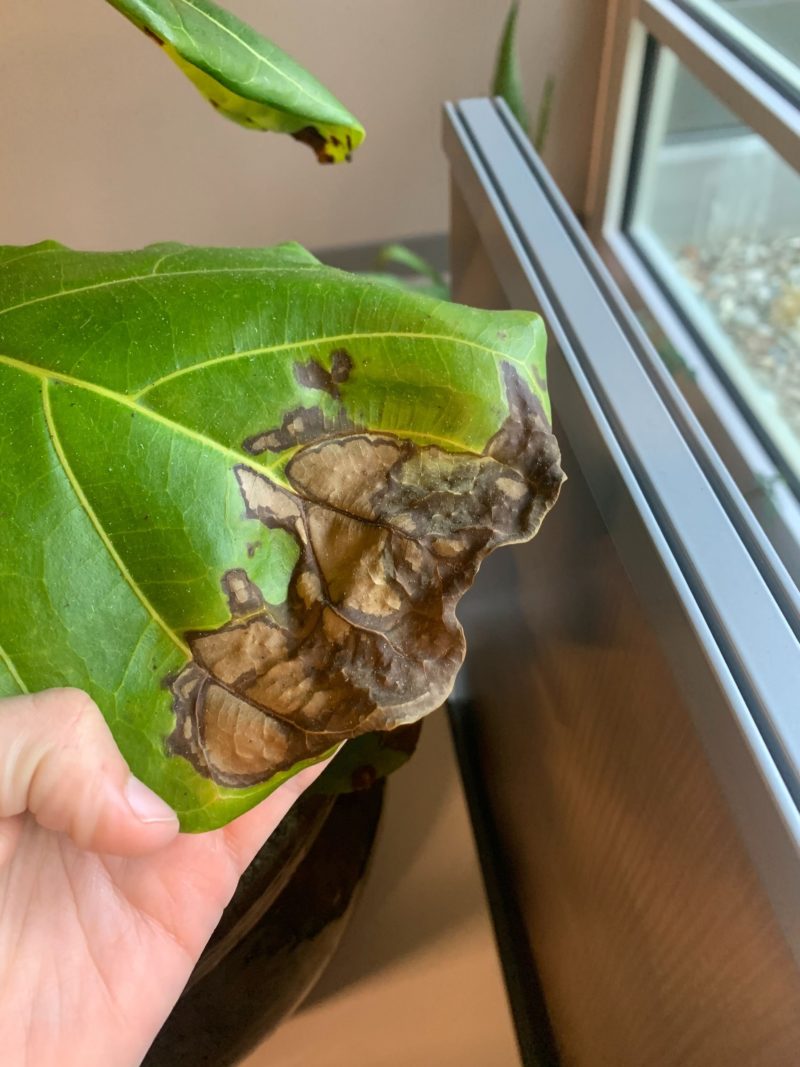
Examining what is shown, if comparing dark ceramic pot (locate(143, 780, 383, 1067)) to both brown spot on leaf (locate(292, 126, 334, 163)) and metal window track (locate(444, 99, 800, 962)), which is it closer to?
metal window track (locate(444, 99, 800, 962))

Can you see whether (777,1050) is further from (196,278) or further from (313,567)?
(196,278)

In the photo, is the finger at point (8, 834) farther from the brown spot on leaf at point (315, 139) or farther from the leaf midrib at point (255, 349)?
the brown spot on leaf at point (315, 139)

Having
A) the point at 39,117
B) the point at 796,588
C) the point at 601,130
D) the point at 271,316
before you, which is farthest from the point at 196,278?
the point at 39,117

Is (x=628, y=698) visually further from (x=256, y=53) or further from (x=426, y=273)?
(x=426, y=273)

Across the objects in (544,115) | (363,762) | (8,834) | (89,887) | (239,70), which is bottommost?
(363,762)

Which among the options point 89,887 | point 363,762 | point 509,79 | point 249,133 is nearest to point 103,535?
point 89,887
